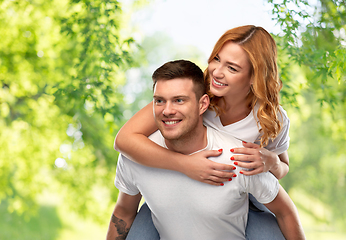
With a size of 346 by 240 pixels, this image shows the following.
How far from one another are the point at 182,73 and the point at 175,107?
167 millimetres

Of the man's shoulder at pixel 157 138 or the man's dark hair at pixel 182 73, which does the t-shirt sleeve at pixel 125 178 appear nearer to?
the man's shoulder at pixel 157 138

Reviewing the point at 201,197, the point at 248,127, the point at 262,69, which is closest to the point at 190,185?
the point at 201,197

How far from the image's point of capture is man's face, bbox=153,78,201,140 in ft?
4.88

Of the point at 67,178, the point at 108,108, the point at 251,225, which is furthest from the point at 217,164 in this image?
the point at 67,178

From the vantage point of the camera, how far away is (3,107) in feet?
17.5

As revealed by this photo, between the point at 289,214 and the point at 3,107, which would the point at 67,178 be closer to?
the point at 3,107

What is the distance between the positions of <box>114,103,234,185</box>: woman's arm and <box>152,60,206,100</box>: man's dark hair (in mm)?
232

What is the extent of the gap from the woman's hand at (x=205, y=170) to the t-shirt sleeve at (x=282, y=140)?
408mm

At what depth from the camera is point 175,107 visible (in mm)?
1491

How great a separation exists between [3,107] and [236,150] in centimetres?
490

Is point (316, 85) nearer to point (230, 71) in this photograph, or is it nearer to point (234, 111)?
point (234, 111)

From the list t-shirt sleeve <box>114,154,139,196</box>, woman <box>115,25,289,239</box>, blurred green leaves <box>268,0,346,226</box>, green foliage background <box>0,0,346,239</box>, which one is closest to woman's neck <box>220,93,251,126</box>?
woman <box>115,25,289,239</box>

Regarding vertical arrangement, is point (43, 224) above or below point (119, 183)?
below

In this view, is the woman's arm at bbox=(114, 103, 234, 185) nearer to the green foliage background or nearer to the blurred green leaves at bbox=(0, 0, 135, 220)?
the green foliage background
